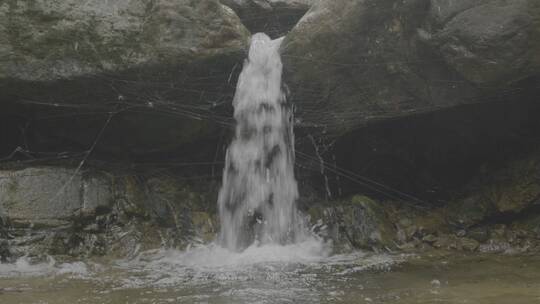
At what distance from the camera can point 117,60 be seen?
5141 mm

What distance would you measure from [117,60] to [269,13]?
3045 millimetres

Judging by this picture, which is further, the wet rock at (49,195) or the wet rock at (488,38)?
the wet rock at (49,195)

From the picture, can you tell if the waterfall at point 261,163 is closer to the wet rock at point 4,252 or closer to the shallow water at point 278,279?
the shallow water at point 278,279

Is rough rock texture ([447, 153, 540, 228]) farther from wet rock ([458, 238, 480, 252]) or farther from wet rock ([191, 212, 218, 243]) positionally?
wet rock ([191, 212, 218, 243])

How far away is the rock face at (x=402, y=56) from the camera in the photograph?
456cm

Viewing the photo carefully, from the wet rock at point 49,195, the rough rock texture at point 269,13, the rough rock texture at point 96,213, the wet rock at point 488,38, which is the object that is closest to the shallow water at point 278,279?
the rough rock texture at point 96,213

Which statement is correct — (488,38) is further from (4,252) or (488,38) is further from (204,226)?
(4,252)

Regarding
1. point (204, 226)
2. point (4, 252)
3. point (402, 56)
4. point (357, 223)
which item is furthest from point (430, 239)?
point (4, 252)

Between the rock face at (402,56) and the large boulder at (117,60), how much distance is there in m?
0.88

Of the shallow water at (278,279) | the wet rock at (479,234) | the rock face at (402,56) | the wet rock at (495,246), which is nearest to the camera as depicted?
the shallow water at (278,279)

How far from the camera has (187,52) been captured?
17.0 ft

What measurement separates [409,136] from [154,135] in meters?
3.05

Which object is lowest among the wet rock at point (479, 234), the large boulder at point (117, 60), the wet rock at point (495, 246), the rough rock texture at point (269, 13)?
the wet rock at point (495, 246)

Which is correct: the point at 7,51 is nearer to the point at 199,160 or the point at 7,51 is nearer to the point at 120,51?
the point at 120,51
